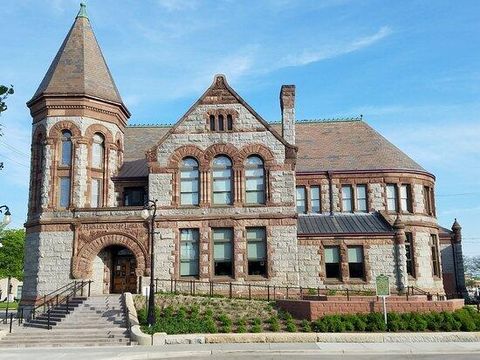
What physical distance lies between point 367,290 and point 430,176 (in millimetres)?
10781

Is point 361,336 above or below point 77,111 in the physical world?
below

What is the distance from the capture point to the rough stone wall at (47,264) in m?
26.7

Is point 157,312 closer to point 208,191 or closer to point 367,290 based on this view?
point 208,191

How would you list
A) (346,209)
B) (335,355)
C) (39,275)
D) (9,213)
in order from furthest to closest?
(346,209)
(39,275)
(9,213)
(335,355)

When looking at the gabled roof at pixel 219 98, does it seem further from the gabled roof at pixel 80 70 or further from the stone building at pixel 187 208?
the gabled roof at pixel 80 70

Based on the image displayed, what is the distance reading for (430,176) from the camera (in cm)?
3450

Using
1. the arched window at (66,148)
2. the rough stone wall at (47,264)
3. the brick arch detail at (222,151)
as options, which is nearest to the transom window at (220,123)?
the brick arch detail at (222,151)

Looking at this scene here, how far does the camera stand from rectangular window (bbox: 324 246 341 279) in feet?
96.3

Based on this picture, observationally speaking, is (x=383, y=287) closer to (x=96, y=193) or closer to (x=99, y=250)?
(x=99, y=250)

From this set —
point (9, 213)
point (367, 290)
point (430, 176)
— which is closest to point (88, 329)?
point (9, 213)

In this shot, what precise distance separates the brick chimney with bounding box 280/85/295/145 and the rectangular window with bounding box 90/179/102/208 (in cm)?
1163

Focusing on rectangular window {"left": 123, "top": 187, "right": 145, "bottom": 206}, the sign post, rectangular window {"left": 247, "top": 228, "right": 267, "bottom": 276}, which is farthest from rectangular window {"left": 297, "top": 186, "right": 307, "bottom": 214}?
the sign post

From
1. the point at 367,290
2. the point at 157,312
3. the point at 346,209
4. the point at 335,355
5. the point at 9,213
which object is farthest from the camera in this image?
the point at 346,209

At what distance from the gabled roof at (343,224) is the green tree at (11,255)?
5378 centimetres
